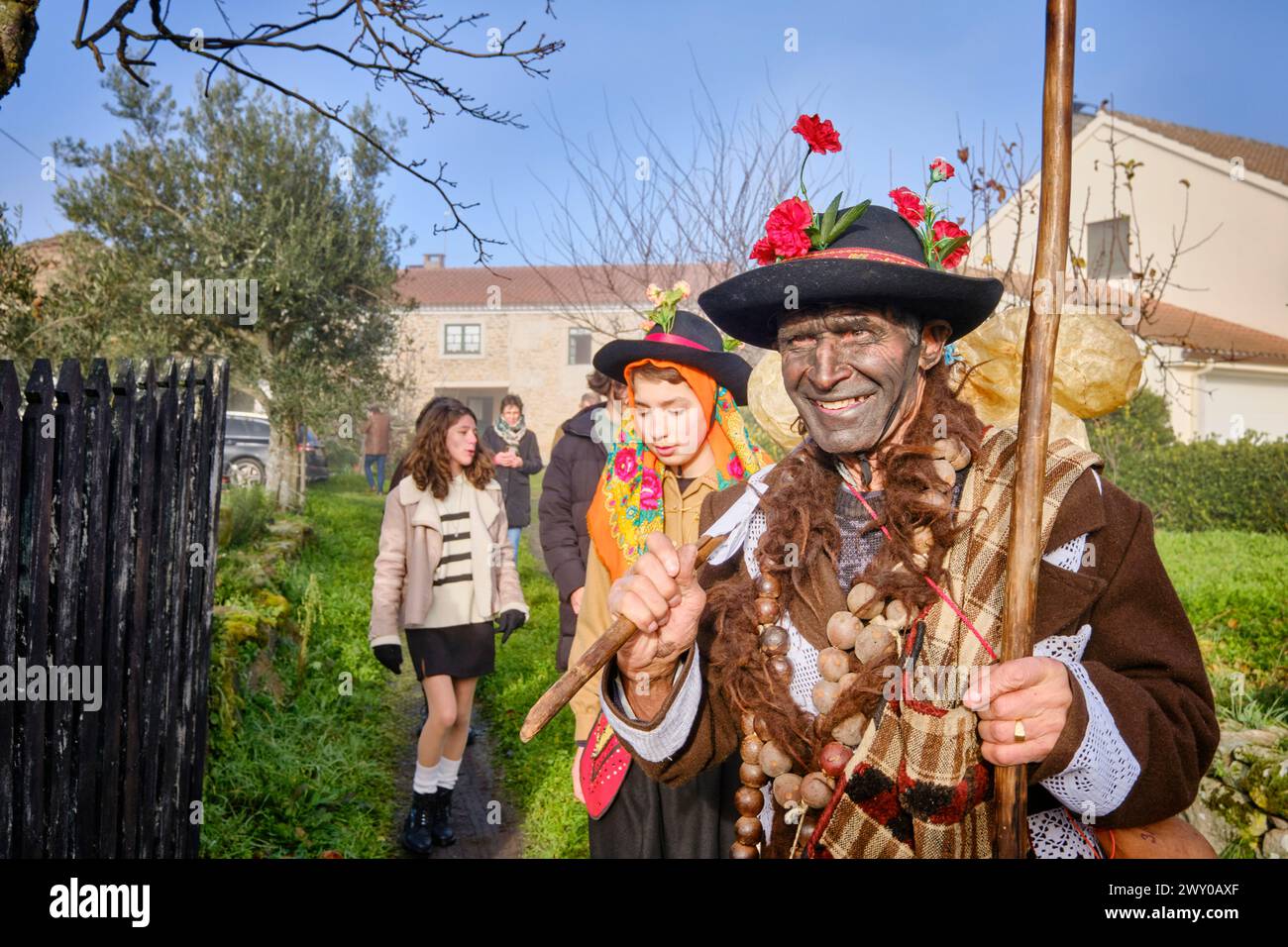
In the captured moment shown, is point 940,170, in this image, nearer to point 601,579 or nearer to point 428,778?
point 601,579

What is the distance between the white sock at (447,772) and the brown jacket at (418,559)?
680mm

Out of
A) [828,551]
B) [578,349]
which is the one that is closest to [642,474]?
[828,551]

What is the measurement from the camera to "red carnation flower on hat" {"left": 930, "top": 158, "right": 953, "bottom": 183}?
2264mm

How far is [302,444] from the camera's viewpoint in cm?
1515

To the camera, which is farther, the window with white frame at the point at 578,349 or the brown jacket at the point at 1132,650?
the window with white frame at the point at 578,349

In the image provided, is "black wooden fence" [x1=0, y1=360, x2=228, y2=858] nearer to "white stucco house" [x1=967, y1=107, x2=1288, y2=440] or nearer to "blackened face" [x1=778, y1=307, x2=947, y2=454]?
"blackened face" [x1=778, y1=307, x2=947, y2=454]

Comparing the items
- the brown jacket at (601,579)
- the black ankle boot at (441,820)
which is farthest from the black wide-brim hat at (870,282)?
the black ankle boot at (441,820)

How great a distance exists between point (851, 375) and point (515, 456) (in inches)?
345

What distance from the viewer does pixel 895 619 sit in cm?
195

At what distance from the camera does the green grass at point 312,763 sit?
4891mm

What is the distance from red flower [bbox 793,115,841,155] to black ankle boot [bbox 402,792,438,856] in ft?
13.0

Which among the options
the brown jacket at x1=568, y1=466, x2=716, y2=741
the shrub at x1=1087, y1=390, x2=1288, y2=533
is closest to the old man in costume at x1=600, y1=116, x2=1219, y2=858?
the brown jacket at x1=568, y1=466, x2=716, y2=741

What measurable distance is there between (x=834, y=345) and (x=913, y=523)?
0.43 metres

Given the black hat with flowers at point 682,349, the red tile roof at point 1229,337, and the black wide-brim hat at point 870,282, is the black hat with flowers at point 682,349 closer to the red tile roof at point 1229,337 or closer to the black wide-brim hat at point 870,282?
the black wide-brim hat at point 870,282
